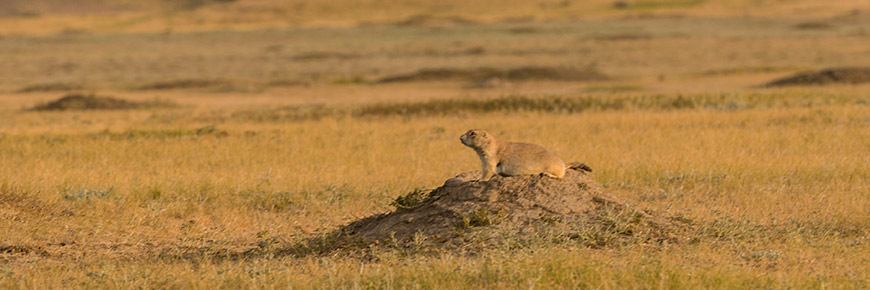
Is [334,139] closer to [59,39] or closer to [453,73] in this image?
[453,73]

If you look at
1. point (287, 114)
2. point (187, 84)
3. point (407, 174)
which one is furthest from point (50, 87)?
point (407, 174)

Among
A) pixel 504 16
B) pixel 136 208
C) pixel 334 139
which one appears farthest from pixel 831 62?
pixel 504 16

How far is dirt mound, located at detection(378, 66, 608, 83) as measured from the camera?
143 ft

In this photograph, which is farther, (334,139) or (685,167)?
(334,139)

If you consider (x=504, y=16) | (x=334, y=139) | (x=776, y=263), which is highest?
(x=776, y=263)

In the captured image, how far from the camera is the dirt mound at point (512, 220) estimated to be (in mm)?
9227

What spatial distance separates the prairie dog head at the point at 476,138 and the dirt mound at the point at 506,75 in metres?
34.0

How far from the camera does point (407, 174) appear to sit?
15.0 m

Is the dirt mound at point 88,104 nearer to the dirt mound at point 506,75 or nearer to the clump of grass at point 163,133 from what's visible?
the clump of grass at point 163,133

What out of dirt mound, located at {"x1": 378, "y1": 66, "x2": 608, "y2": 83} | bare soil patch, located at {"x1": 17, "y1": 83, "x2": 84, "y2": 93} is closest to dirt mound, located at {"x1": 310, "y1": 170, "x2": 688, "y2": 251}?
dirt mound, located at {"x1": 378, "y1": 66, "x2": 608, "y2": 83}

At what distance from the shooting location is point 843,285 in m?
7.64

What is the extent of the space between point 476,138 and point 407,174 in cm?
565

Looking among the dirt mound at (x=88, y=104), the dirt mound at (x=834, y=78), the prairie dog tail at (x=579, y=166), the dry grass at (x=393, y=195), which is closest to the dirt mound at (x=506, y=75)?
the dirt mound at (x=834, y=78)

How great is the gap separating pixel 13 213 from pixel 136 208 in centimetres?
139
